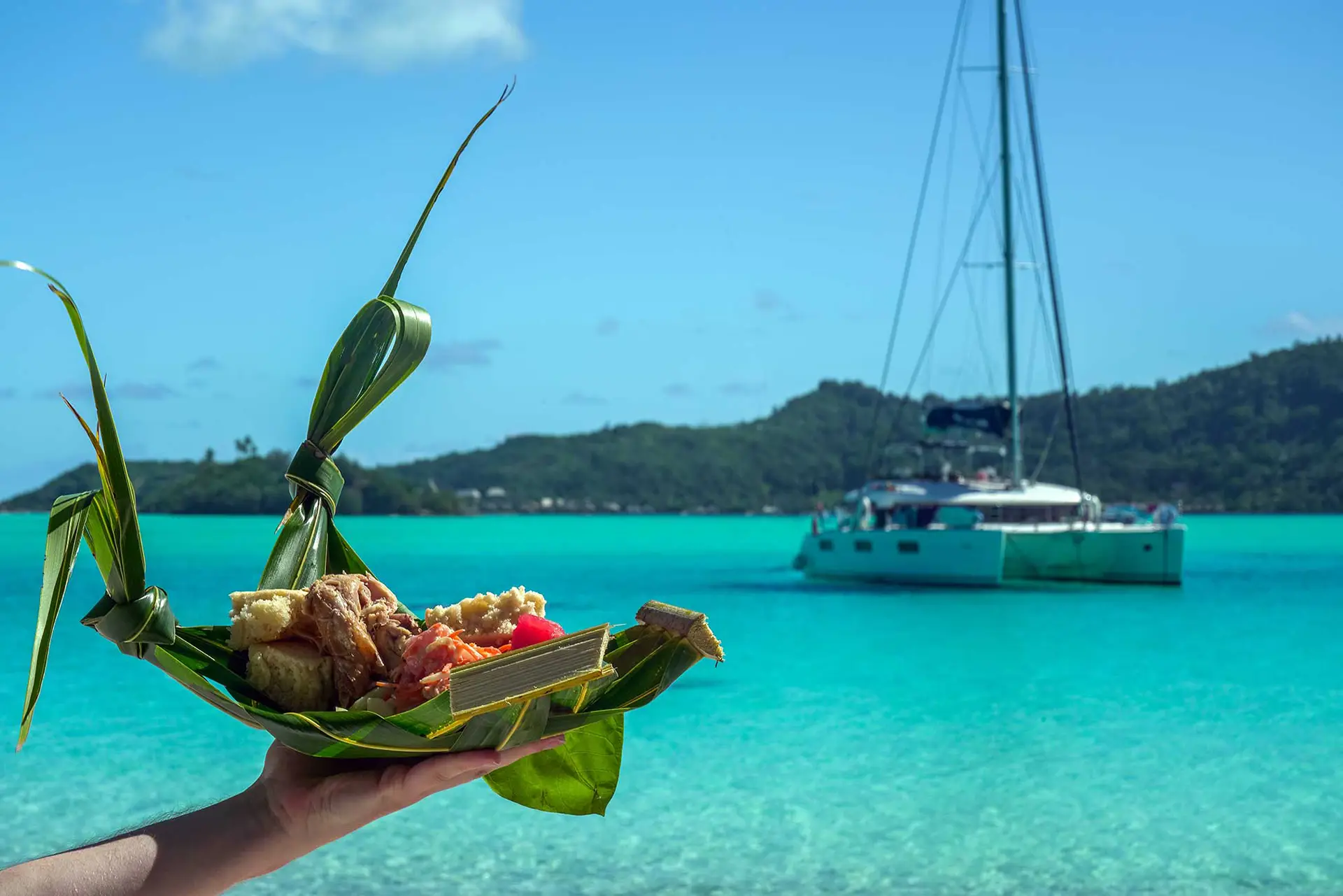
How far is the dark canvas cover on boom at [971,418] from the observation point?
29703 mm

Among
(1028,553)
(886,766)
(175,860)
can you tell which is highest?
(175,860)

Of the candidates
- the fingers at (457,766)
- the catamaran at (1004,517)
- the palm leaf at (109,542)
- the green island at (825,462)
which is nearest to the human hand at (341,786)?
the fingers at (457,766)

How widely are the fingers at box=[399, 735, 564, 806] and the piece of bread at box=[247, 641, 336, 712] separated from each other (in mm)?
108

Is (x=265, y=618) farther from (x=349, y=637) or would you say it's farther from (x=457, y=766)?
(x=457, y=766)

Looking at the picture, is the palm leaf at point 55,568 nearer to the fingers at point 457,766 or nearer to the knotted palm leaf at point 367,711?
the knotted palm leaf at point 367,711

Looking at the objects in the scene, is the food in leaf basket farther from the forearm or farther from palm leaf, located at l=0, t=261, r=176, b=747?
the forearm

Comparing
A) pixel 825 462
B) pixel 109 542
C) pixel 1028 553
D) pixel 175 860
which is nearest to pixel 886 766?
pixel 175 860

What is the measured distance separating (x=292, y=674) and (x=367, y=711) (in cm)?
12

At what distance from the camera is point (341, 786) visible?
51.9 inches

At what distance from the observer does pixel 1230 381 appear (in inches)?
3489

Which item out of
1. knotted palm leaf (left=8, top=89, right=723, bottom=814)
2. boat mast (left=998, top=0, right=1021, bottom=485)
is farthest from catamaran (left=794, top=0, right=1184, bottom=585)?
knotted palm leaf (left=8, top=89, right=723, bottom=814)

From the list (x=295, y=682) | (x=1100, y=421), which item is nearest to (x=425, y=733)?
(x=295, y=682)

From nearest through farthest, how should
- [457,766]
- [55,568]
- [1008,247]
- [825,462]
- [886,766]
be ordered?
1. [55,568]
2. [457,766]
3. [886,766]
4. [1008,247]
5. [825,462]

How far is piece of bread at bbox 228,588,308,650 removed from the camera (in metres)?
1.23
